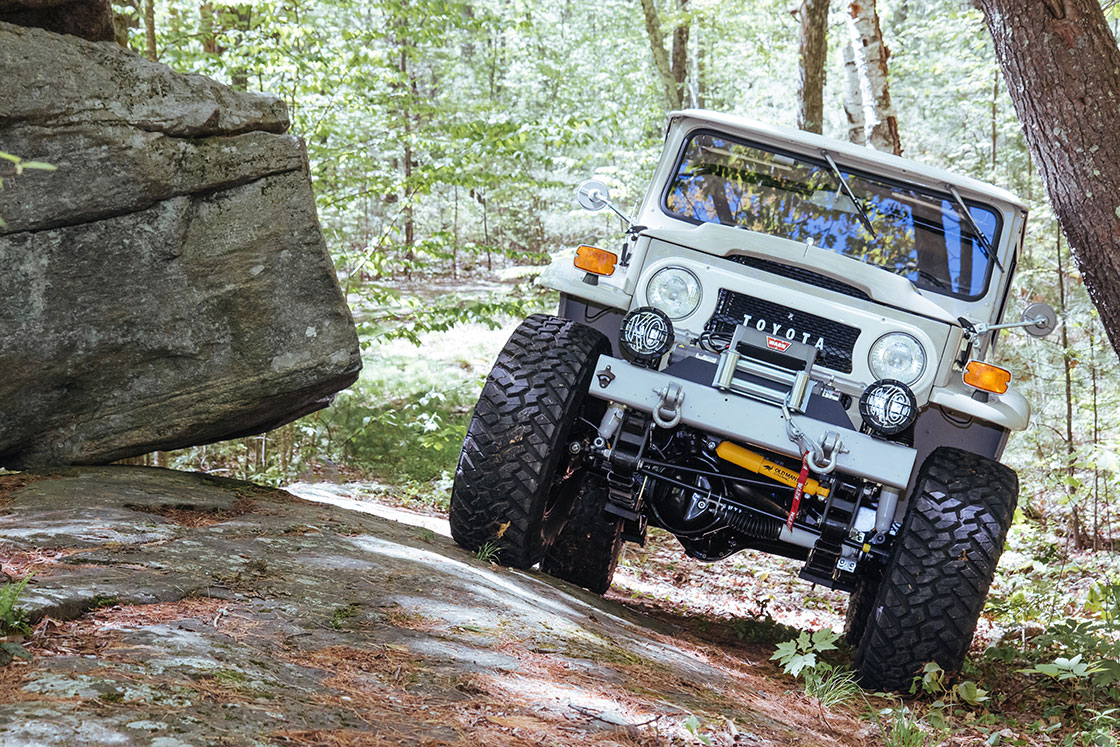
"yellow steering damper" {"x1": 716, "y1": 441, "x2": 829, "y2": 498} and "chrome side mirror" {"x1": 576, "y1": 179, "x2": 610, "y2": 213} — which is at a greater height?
"chrome side mirror" {"x1": 576, "y1": 179, "x2": 610, "y2": 213}

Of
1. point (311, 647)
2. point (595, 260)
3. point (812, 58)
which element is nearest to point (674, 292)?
point (595, 260)

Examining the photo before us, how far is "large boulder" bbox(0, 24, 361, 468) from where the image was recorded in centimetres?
446

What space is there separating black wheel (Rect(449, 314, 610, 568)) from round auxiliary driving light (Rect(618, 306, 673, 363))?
335 millimetres

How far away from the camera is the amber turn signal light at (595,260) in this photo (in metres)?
4.59

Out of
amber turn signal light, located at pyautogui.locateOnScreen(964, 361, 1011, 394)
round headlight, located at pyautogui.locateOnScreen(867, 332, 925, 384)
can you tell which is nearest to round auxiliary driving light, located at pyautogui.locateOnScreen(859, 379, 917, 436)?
round headlight, located at pyautogui.locateOnScreen(867, 332, 925, 384)

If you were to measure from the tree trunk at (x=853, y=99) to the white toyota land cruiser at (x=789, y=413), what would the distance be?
5.35m

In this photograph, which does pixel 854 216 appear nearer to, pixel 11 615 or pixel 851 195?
pixel 851 195

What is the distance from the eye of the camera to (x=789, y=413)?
396 cm

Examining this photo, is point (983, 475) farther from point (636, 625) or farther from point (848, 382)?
point (636, 625)

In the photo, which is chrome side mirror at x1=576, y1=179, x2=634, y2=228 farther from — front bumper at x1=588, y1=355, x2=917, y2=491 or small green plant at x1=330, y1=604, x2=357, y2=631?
small green plant at x1=330, y1=604, x2=357, y2=631

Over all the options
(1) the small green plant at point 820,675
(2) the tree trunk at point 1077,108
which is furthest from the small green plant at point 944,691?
(2) the tree trunk at point 1077,108

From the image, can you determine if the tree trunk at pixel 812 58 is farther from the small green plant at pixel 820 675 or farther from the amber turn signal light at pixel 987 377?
the small green plant at pixel 820 675

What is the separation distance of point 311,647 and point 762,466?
87.7 inches

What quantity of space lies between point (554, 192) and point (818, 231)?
61.3ft
